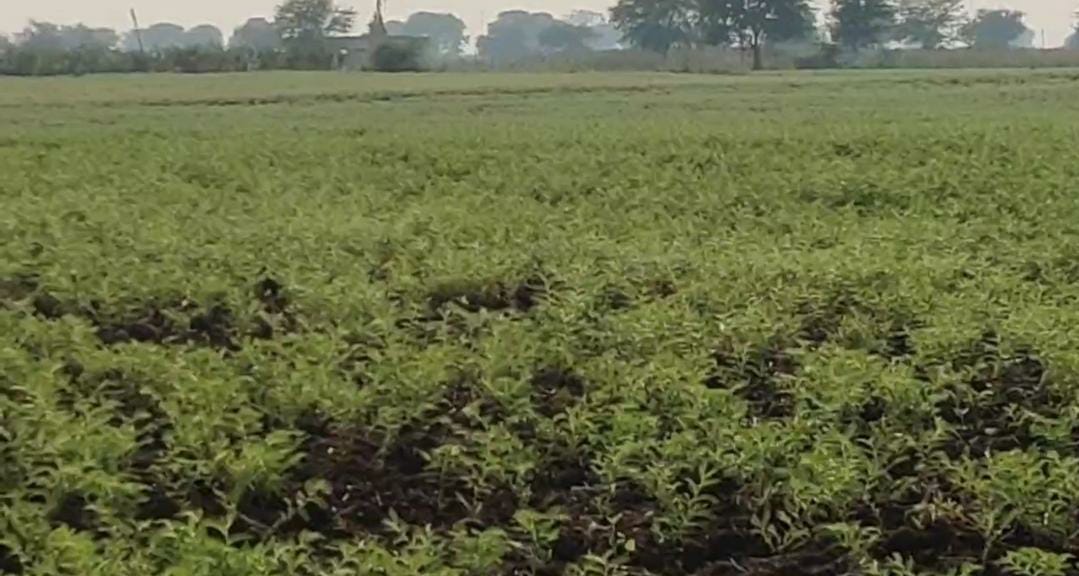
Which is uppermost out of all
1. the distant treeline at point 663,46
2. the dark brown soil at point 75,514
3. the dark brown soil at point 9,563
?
the distant treeline at point 663,46

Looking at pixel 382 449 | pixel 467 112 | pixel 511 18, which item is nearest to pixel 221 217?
pixel 382 449

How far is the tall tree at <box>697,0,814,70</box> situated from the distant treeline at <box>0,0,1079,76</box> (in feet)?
0.10

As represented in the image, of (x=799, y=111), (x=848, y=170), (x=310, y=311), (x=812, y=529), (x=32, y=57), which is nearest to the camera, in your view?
(x=812, y=529)

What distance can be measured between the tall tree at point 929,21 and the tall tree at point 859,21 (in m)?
8.22

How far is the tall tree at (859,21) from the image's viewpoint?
41625 mm

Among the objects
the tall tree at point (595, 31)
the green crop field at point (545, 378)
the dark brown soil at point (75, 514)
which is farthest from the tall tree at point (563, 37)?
the dark brown soil at point (75, 514)

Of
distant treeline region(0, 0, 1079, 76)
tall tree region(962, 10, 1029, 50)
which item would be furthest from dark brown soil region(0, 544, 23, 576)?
tall tree region(962, 10, 1029, 50)

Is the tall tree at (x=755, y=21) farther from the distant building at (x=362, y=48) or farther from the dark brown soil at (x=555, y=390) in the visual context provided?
the dark brown soil at (x=555, y=390)

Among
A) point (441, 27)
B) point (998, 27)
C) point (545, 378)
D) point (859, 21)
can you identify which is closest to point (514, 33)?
point (441, 27)

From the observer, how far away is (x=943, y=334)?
13.9ft

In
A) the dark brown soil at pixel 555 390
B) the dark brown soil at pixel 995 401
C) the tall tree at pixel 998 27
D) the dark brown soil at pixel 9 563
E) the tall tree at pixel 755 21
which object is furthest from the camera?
the tall tree at pixel 998 27

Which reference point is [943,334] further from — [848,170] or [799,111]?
[799,111]

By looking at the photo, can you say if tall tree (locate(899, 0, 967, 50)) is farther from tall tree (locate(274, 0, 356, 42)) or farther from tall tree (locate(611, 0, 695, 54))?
tall tree (locate(274, 0, 356, 42))

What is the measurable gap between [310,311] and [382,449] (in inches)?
54.8
